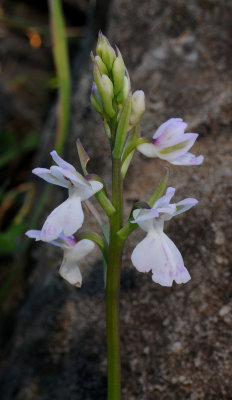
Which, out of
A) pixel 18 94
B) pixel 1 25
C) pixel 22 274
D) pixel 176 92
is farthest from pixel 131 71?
pixel 1 25

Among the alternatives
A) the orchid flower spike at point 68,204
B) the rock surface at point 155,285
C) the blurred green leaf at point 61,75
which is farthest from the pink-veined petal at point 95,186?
the blurred green leaf at point 61,75

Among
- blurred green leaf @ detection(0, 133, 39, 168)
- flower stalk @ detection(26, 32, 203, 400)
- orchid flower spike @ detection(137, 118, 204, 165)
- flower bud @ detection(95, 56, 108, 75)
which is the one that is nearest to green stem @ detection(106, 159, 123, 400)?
flower stalk @ detection(26, 32, 203, 400)

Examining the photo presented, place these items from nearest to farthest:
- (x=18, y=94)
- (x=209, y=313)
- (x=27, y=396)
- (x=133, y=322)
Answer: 1. (x=209, y=313)
2. (x=133, y=322)
3. (x=27, y=396)
4. (x=18, y=94)

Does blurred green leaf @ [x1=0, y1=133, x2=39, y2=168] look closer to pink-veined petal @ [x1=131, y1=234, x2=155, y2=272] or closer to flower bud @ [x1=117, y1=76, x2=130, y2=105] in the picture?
flower bud @ [x1=117, y1=76, x2=130, y2=105]

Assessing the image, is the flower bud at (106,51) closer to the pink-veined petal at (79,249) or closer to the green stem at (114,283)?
the green stem at (114,283)

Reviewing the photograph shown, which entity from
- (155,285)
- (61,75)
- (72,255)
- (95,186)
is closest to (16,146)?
(61,75)

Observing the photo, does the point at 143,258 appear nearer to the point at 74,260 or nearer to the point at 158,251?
the point at 158,251

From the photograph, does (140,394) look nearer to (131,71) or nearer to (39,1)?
(131,71)
